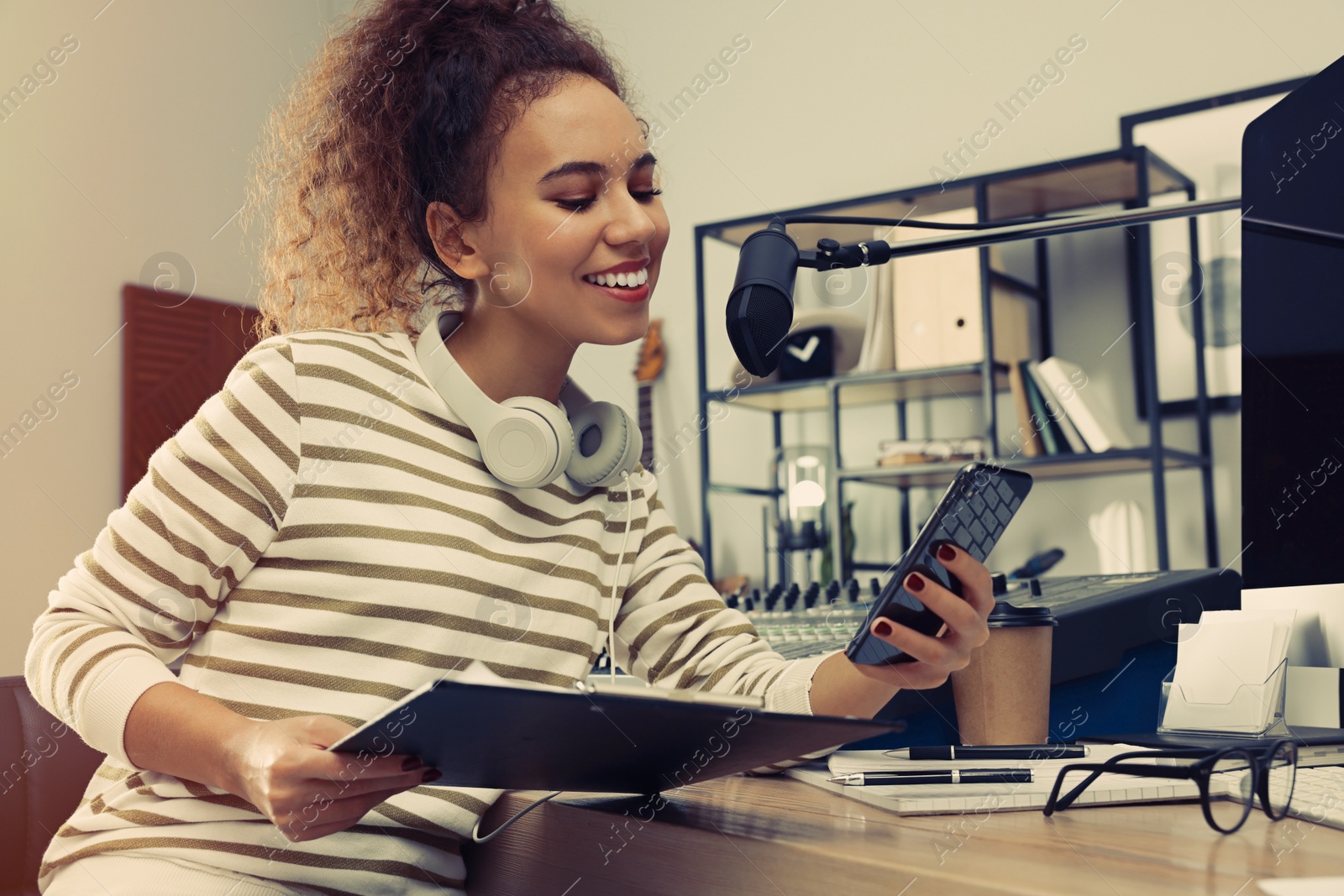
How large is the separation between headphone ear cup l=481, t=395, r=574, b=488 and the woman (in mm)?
35

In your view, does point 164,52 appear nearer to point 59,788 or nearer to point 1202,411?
point 59,788

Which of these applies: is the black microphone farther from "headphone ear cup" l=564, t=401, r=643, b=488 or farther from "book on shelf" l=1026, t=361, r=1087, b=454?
"book on shelf" l=1026, t=361, r=1087, b=454

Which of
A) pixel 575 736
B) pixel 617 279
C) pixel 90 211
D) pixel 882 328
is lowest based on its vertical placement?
pixel 575 736

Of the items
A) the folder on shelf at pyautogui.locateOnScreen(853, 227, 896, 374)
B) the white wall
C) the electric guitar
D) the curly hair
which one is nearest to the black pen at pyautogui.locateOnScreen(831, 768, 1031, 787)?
the curly hair

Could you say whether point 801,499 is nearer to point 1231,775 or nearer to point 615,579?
point 615,579

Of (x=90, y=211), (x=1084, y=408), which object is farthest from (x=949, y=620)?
(x=90, y=211)

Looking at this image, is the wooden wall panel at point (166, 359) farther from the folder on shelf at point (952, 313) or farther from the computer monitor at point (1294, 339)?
the computer monitor at point (1294, 339)

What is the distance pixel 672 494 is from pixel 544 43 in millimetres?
2576

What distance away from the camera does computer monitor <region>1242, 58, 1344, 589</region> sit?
37.4 inches

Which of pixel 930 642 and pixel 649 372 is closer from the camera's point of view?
pixel 930 642

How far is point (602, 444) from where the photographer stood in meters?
1.11

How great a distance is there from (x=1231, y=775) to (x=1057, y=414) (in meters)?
2.06

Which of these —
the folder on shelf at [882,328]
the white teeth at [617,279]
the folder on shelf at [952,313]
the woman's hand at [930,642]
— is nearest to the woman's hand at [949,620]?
the woman's hand at [930,642]

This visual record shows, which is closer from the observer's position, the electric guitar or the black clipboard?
the black clipboard
